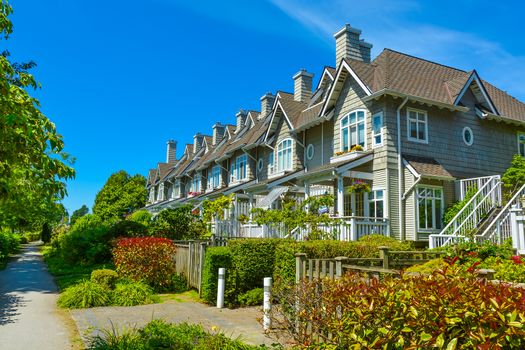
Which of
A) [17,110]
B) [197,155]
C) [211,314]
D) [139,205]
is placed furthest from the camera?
[139,205]

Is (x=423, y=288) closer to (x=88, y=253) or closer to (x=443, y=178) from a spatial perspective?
(x=443, y=178)

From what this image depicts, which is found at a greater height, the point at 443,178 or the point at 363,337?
the point at 443,178

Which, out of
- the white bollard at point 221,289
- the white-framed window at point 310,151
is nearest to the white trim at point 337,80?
the white-framed window at point 310,151

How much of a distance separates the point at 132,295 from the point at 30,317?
8.08 ft

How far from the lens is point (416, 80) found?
21.1 m

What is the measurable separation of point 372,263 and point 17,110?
8642 mm

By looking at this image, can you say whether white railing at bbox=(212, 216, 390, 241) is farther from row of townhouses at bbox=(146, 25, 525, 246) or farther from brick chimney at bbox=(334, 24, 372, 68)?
brick chimney at bbox=(334, 24, 372, 68)

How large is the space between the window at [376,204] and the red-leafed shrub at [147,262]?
403 inches

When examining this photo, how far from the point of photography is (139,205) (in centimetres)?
6262

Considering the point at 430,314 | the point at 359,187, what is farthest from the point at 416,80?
the point at 430,314

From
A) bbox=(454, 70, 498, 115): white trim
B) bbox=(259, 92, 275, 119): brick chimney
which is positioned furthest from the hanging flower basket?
bbox=(259, 92, 275, 119): brick chimney

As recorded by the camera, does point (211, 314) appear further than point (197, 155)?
No

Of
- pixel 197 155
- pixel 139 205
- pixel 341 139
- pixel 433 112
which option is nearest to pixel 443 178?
pixel 433 112

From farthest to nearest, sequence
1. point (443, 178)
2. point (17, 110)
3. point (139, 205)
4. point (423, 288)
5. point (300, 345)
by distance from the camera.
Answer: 1. point (139, 205)
2. point (443, 178)
3. point (17, 110)
4. point (300, 345)
5. point (423, 288)
